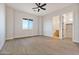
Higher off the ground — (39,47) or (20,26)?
(20,26)

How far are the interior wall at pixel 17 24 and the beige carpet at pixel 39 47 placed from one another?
0.41 ft

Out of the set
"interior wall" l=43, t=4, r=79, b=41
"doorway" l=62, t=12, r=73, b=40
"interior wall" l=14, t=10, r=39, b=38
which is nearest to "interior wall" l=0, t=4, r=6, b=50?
"interior wall" l=14, t=10, r=39, b=38

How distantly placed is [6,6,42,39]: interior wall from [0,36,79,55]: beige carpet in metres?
0.13

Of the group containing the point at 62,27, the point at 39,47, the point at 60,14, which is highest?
the point at 60,14

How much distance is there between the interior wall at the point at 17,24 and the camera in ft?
7.22

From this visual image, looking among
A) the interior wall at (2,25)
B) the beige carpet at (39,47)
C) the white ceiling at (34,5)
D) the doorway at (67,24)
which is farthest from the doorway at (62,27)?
the interior wall at (2,25)

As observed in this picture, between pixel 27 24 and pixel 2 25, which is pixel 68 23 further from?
pixel 2 25

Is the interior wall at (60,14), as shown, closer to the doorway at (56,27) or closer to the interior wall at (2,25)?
the doorway at (56,27)

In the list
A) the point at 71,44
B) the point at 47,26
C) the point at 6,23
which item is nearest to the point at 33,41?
the point at 47,26

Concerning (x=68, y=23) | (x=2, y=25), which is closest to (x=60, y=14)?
(x=68, y=23)

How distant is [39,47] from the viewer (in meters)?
2.19

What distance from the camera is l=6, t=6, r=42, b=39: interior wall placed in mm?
2199

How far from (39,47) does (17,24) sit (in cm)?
66

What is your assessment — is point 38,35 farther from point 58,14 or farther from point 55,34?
point 58,14
